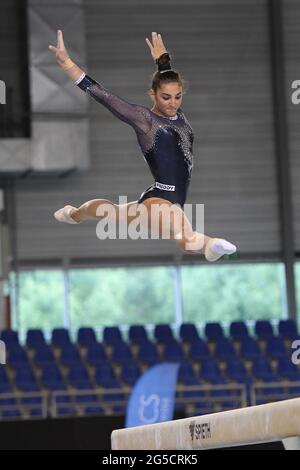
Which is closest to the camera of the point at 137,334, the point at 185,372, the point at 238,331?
the point at 185,372

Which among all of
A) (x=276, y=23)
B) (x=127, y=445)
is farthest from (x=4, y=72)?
(x=127, y=445)

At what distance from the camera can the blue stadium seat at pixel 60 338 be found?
1832 centimetres

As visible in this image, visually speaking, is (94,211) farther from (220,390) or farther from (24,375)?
(220,390)

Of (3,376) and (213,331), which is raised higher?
(213,331)

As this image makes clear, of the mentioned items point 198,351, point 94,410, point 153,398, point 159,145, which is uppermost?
point 198,351

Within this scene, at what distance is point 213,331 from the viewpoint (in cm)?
1922

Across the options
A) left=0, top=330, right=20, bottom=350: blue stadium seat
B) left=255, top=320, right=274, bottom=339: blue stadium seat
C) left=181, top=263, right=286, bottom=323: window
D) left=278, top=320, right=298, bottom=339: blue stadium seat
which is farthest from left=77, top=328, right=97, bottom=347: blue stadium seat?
left=278, top=320, right=298, bottom=339: blue stadium seat

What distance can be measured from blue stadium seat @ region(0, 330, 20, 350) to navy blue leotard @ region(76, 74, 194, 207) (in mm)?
11635

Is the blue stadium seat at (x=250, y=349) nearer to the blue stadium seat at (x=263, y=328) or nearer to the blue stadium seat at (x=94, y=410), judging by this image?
the blue stadium seat at (x=263, y=328)

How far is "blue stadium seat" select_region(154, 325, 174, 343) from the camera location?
1903cm

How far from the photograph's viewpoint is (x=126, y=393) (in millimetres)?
17641

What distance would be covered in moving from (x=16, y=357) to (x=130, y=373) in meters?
1.77

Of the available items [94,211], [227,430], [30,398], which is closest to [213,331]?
[30,398]

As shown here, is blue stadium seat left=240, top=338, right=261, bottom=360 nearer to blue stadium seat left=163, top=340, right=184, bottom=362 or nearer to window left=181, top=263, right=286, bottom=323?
blue stadium seat left=163, top=340, right=184, bottom=362
